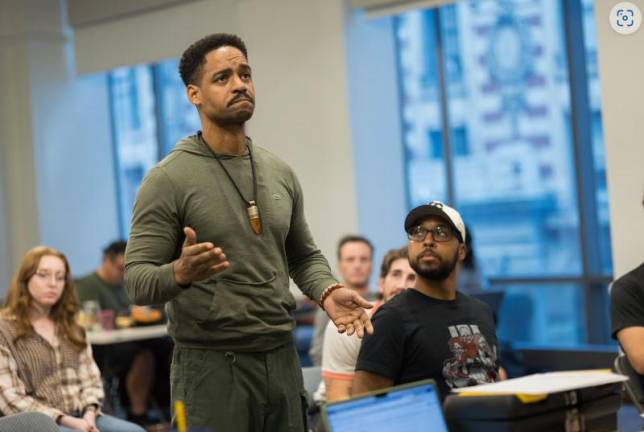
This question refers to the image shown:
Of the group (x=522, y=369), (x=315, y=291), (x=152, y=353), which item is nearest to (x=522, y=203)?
(x=522, y=369)

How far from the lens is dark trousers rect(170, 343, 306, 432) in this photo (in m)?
2.45

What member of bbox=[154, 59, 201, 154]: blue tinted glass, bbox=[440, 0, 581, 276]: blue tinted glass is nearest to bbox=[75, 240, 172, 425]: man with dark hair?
bbox=[440, 0, 581, 276]: blue tinted glass

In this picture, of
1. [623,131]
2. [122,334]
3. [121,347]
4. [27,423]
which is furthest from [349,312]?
[121,347]

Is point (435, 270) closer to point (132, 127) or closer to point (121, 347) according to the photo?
point (121, 347)

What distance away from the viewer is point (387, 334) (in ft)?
10.3

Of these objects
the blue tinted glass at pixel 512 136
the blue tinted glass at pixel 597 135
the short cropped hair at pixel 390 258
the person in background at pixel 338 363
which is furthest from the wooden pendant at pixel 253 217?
the blue tinted glass at pixel 512 136

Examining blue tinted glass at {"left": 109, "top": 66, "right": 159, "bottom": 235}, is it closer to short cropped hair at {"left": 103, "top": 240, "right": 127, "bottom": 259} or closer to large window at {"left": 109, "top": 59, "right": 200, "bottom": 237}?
large window at {"left": 109, "top": 59, "right": 200, "bottom": 237}

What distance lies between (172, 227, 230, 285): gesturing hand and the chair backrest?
1586 mm

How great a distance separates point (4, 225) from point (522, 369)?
5275 mm

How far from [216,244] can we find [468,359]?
3.33ft

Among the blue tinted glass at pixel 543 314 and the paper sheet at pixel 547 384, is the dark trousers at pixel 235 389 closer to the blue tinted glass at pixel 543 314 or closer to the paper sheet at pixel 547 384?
the paper sheet at pixel 547 384

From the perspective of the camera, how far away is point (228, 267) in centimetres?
243

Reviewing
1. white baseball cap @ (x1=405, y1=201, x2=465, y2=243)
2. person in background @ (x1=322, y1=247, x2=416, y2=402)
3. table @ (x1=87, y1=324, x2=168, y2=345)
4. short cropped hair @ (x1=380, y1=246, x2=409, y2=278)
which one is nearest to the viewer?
white baseball cap @ (x1=405, y1=201, x2=465, y2=243)

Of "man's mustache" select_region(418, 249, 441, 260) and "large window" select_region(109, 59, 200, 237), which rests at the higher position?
"large window" select_region(109, 59, 200, 237)
